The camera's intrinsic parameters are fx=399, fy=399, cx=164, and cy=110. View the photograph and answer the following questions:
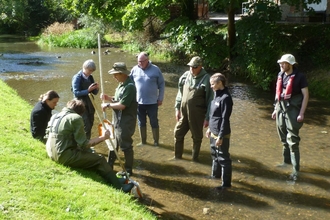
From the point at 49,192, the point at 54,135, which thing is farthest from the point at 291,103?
the point at 49,192

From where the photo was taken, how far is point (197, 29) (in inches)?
656

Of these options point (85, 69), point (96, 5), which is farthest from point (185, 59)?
point (85, 69)

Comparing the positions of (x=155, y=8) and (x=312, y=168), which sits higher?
(x=155, y=8)

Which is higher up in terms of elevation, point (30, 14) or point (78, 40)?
point (30, 14)

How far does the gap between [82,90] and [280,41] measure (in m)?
11.3

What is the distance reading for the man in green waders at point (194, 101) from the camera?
292 inches

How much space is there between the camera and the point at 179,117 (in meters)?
8.08

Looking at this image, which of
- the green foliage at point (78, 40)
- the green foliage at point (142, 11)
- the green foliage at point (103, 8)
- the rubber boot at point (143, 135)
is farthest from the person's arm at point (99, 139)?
the green foliage at point (78, 40)

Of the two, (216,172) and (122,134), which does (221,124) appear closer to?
(216,172)

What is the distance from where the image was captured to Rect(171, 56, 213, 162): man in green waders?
742 cm

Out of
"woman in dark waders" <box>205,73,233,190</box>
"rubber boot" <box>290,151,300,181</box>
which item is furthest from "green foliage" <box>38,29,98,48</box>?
"woman in dark waders" <box>205,73,233,190</box>

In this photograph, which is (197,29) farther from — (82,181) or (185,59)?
(82,181)

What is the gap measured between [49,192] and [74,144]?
99 cm

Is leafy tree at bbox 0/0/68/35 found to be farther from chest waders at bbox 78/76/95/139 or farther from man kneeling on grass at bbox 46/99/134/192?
man kneeling on grass at bbox 46/99/134/192
